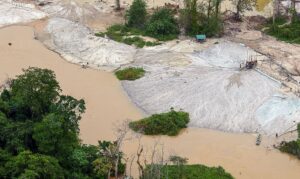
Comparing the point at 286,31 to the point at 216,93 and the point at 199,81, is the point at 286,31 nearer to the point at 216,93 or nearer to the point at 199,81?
the point at 199,81

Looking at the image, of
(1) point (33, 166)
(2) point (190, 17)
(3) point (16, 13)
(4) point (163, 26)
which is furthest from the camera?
(3) point (16, 13)

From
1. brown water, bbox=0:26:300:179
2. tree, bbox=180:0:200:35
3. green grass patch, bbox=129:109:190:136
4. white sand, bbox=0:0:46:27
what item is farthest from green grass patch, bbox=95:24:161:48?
green grass patch, bbox=129:109:190:136

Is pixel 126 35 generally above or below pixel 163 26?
below

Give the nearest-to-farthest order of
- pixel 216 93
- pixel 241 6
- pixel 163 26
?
pixel 216 93 < pixel 163 26 < pixel 241 6

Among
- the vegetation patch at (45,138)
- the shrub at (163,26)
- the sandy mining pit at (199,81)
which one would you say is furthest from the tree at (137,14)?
the vegetation patch at (45,138)

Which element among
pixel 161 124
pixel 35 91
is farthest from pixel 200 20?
pixel 35 91

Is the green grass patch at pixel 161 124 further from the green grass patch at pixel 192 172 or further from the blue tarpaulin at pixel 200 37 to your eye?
the blue tarpaulin at pixel 200 37

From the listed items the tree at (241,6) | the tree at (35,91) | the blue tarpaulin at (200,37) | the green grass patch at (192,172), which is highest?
the tree at (241,6)
